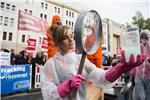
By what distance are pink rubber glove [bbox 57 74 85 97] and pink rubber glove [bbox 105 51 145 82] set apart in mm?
289

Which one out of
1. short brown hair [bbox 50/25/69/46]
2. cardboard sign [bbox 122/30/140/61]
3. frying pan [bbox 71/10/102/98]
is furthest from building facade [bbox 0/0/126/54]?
cardboard sign [bbox 122/30/140/61]

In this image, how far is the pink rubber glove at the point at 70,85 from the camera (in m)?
1.80

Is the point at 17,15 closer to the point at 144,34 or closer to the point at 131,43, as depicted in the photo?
the point at 144,34

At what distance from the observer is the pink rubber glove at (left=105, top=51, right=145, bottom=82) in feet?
5.98

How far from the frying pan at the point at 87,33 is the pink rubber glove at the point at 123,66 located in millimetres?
224

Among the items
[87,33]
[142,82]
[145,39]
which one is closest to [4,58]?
[142,82]

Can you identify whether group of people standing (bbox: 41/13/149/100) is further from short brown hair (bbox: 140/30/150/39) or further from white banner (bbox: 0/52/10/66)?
white banner (bbox: 0/52/10/66)

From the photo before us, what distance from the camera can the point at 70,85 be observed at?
72.4 inches

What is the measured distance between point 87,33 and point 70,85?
421 mm

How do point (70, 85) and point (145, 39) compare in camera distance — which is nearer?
point (70, 85)

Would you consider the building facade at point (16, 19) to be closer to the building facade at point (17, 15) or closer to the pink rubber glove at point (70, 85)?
the building facade at point (17, 15)

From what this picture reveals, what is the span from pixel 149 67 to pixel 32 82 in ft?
17.7

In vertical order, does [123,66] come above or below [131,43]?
Answer: below

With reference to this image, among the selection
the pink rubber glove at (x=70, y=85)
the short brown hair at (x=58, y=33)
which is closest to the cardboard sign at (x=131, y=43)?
the pink rubber glove at (x=70, y=85)
